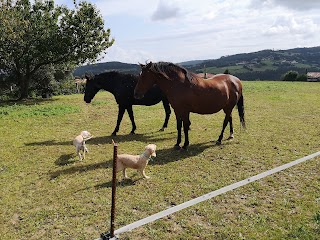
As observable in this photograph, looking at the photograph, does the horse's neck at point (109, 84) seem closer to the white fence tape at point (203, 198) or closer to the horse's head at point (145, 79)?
the horse's head at point (145, 79)

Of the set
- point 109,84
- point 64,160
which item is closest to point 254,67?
point 109,84

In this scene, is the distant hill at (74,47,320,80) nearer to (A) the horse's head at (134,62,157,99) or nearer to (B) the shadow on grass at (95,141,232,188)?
(A) the horse's head at (134,62,157,99)

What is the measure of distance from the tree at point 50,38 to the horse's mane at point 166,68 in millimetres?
14118

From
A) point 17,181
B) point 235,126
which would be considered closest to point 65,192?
point 17,181

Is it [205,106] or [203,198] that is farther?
[205,106]

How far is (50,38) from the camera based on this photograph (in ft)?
69.9

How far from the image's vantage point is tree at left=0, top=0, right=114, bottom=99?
20367 mm

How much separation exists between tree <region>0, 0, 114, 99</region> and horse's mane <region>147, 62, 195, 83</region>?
1412cm

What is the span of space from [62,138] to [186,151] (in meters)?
4.98

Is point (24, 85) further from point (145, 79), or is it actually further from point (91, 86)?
point (145, 79)

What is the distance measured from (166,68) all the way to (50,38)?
15.4m

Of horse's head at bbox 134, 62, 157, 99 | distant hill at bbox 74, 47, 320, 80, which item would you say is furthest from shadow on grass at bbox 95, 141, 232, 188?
distant hill at bbox 74, 47, 320, 80

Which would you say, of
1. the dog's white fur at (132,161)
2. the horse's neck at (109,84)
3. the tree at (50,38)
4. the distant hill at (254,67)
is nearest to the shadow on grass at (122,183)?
the dog's white fur at (132,161)

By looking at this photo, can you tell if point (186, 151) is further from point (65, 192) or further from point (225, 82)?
point (65, 192)
